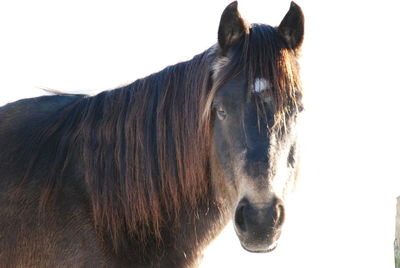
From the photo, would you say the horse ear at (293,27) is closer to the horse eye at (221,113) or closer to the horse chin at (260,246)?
the horse eye at (221,113)

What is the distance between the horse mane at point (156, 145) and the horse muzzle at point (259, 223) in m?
0.55

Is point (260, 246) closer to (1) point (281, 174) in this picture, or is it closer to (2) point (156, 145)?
(1) point (281, 174)

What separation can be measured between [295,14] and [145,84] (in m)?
1.11

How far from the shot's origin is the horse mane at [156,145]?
3.30m

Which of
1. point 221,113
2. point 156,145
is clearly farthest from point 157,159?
point 221,113

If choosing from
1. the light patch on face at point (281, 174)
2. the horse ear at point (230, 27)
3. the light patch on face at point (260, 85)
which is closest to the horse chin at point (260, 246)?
the light patch on face at point (281, 174)

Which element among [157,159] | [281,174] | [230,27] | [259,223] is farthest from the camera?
[157,159]

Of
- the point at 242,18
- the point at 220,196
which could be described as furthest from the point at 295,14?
the point at 220,196

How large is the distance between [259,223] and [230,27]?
1266 millimetres

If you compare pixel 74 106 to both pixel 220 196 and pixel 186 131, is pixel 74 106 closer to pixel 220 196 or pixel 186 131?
pixel 186 131

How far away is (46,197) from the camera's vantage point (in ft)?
11.0

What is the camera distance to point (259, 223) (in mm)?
2846

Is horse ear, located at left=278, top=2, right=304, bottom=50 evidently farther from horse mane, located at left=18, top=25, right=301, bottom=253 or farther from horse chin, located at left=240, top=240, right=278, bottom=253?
horse chin, located at left=240, top=240, right=278, bottom=253

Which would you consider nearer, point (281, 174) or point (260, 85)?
point (281, 174)
